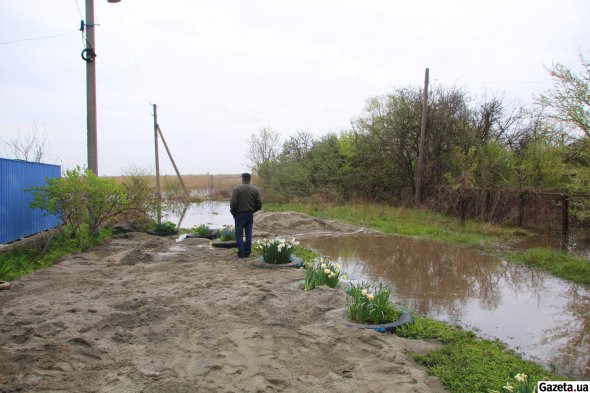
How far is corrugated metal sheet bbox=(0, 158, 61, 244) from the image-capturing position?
29.5 ft

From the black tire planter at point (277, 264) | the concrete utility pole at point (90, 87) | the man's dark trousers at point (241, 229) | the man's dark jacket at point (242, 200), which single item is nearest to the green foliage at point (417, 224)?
the black tire planter at point (277, 264)

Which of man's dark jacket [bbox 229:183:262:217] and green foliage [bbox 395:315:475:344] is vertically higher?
man's dark jacket [bbox 229:183:262:217]

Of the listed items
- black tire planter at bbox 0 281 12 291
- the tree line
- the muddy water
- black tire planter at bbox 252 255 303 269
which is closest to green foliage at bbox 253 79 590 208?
the tree line

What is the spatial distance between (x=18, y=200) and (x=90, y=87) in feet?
13.6

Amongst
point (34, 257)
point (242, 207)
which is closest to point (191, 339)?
point (242, 207)

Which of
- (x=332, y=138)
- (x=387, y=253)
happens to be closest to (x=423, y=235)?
(x=387, y=253)

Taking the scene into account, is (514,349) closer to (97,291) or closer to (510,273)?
(510,273)

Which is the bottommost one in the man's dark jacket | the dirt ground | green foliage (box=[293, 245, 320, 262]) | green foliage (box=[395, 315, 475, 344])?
green foliage (box=[293, 245, 320, 262])

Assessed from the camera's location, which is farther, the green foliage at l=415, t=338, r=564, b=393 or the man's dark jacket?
the man's dark jacket

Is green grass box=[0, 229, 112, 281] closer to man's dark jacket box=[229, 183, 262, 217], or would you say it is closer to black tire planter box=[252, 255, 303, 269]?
man's dark jacket box=[229, 183, 262, 217]

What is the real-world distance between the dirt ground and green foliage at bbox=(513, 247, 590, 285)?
18.0ft

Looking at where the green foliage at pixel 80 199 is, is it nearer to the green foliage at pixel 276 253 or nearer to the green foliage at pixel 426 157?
the green foliage at pixel 276 253

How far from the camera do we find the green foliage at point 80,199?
9.98m

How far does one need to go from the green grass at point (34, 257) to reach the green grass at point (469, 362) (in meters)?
6.91
